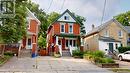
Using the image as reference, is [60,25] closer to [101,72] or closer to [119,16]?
[101,72]

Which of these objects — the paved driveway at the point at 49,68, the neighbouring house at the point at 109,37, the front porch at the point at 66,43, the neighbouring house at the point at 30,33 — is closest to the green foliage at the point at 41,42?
the neighbouring house at the point at 109,37

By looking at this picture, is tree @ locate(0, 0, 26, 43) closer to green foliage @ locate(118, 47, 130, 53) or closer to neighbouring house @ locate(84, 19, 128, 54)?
neighbouring house @ locate(84, 19, 128, 54)

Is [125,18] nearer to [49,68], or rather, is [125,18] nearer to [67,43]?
[67,43]

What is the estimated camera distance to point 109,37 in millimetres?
47219

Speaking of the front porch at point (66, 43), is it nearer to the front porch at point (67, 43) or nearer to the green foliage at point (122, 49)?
the front porch at point (67, 43)

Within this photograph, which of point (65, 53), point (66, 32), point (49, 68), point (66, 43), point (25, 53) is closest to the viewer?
point (49, 68)

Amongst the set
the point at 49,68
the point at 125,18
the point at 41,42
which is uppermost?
the point at 125,18

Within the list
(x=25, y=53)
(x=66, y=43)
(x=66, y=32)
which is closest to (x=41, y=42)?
(x=66, y=43)

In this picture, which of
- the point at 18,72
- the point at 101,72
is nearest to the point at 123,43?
the point at 101,72

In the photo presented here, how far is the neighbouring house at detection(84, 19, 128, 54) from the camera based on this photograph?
4491 cm

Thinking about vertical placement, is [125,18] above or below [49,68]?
above

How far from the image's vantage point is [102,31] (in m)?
46.9

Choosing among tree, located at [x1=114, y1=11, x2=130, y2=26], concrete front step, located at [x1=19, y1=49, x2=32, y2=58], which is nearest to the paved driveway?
concrete front step, located at [x1=19, y1=49, x2=32, y2=58]

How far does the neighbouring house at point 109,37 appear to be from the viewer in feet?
147
